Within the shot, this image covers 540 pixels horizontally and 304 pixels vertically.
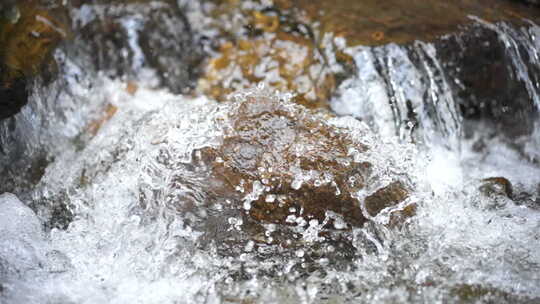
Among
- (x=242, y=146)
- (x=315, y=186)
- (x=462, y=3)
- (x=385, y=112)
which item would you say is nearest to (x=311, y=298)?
(x=315, y=186)

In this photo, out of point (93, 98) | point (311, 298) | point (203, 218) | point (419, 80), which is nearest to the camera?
point (311, 298)

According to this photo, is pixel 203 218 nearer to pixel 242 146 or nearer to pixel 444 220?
pixel 242 146

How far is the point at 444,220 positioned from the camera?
2.62m

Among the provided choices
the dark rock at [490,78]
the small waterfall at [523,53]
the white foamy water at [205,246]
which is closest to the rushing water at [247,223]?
the white foamy water at [205,246]

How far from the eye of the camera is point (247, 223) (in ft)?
8.36

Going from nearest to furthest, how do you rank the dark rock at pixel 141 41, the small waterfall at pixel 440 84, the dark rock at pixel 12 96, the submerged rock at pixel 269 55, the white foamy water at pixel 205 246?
the white foamy water at pixel 205 246 < the dark rock at pixel 12 96 < the small waterfall at pixel 440 84 < the submerged rock at pixel 269 55 < the dark rock at pixel 141 41

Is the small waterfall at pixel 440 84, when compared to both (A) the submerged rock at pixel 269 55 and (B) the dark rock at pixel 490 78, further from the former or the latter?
(A) the submerged rock at pixel 269 55

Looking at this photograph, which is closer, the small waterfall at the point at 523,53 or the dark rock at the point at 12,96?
the dark rock at the point at 12,96

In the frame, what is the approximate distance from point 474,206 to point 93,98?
2.46m

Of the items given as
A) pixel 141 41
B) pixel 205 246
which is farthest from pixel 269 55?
pixel 205 246

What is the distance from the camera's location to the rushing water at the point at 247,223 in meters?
2.21

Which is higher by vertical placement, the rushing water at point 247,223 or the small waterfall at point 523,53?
the small waterfall at point 523,53

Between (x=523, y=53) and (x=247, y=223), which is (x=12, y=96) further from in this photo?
(x=523, y=53)

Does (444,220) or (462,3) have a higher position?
(462,3)
